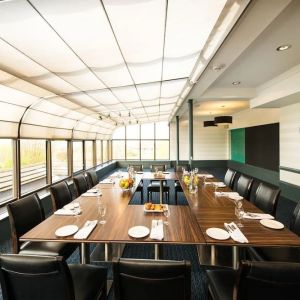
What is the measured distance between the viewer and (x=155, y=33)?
73.1 inches

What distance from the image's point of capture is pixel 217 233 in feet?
5.71

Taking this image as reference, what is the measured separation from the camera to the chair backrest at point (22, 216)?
2051 mm

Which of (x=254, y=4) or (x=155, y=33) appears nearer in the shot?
(x=254, y=4)

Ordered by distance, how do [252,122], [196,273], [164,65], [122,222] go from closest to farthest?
[122,222]
[196,273]
[164,65]
[252,122]

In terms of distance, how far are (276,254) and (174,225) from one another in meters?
1.04

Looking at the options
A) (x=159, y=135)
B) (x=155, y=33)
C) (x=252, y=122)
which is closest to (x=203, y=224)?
(x=155, y=33)

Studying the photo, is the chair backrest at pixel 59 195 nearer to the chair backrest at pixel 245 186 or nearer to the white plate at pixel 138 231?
the white plate at pixel 138 231

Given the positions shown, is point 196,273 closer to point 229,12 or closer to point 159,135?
point 229,12

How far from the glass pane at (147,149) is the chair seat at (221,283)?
9.62 metres

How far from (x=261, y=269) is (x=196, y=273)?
151 cm

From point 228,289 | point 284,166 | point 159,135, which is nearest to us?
point 228,289

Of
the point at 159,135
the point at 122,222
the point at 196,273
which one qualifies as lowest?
the point at 196,273

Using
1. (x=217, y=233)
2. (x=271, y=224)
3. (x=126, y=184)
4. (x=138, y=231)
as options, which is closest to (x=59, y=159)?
(x=126, y=184)

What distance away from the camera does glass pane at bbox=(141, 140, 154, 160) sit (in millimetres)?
11203
